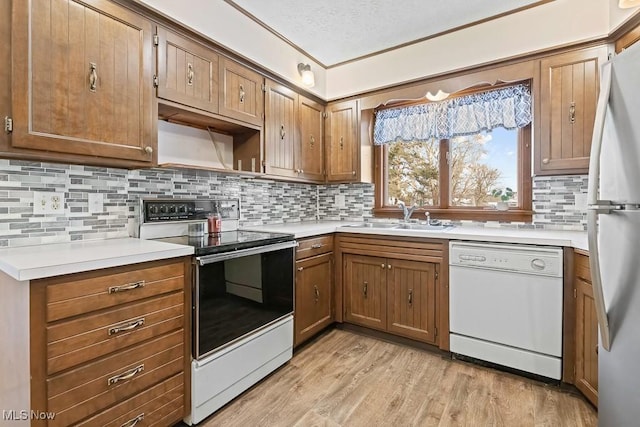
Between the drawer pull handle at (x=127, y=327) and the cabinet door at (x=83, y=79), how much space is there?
0.81 m

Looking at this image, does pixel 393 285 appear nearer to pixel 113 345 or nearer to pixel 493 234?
pixel 493 234

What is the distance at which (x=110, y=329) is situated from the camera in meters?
1.26

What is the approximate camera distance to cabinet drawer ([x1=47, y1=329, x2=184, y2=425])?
3.77 feet

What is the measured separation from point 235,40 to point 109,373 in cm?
208

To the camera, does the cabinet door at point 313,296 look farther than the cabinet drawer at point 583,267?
Yes

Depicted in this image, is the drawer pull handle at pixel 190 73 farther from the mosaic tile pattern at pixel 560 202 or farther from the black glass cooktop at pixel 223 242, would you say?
the mosaic tile pattern at pixel 560 202

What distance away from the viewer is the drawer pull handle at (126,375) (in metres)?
1.28

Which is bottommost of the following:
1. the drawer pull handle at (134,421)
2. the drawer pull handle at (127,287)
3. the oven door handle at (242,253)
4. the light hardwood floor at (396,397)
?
the light hardwood floor at (396,397)

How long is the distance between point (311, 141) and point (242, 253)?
60.8 inches

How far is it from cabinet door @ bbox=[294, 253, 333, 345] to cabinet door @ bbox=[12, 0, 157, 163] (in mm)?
1302

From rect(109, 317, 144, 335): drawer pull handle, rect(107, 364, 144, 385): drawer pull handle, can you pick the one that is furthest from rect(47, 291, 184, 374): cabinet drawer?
rect(107, 364, 144, 385): drawer pull handle

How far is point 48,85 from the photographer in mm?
1353

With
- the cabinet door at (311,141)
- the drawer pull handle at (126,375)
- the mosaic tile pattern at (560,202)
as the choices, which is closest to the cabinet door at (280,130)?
the cabinet door at (311,141)

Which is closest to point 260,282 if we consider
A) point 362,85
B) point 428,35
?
point 362,85
